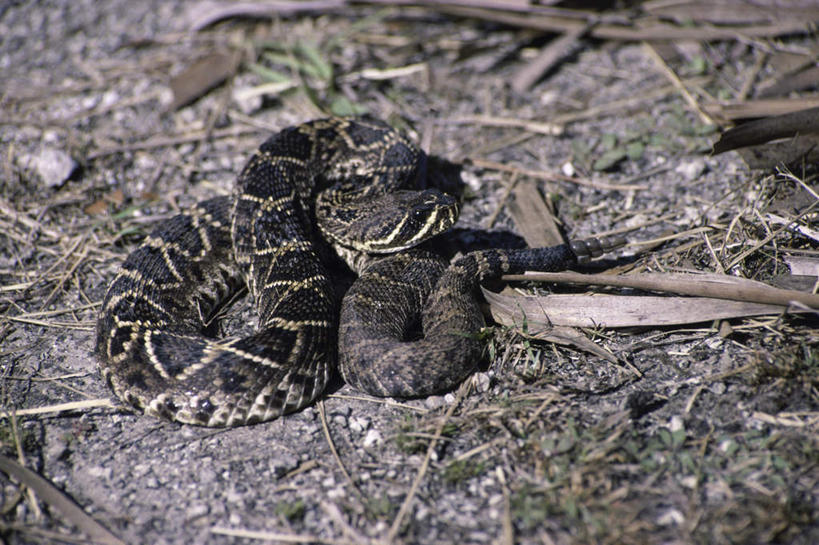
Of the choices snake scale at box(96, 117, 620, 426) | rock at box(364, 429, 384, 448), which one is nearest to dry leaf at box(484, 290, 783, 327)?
snake scale at box(96, 117, 620, 426)

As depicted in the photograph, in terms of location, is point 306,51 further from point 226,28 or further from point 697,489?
point 697,489

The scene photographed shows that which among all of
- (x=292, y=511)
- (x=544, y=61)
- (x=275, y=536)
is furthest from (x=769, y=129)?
(x=275, y=536)

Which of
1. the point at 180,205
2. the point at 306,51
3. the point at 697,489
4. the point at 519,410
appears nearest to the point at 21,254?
the point at 180,205

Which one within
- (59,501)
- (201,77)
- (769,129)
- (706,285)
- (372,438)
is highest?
(201,77)

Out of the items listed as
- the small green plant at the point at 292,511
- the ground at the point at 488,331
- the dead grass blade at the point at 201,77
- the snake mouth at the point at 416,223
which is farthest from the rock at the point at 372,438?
the dead grass blade at the point at 201,77

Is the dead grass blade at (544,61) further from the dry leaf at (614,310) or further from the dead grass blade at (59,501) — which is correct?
the dead grass blade at (59,501)

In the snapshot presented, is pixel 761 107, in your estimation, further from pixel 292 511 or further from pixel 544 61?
pixel 292 511
